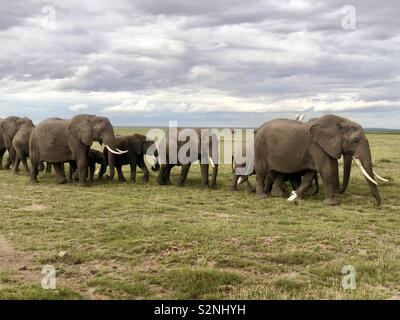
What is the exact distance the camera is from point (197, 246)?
9695mm

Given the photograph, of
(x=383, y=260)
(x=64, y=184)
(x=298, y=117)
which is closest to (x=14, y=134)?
(x=64, y=184)

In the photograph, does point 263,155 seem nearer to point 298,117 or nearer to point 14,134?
point 298,117

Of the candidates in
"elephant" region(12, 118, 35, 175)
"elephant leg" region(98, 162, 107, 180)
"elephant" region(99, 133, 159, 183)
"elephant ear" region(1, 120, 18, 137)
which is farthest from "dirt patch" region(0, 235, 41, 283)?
"elephant ear" region(1, 120, 18, 137)

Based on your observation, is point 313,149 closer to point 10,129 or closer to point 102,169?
point 102,169

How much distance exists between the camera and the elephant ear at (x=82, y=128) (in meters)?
18.7

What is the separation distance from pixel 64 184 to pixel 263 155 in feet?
25.8

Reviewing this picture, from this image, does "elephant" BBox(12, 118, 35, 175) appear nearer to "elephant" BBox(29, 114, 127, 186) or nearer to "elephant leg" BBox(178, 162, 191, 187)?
"elephant" BBox(29, 114, 127, 186)

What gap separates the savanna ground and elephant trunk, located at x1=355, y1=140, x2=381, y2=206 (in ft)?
1.36

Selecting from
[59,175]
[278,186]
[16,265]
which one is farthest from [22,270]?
[59,175]

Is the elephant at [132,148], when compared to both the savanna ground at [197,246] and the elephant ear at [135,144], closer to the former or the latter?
the elephant ear at [135,144]

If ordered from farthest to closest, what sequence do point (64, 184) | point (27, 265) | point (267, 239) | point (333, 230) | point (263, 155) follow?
point (64, 184) < point (263, 155) < point (333, 230) < point (267, 239) < point (27, 265)

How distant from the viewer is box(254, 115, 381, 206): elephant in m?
14.6

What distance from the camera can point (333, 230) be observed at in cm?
1110

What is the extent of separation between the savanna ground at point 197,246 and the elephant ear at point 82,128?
2.94 metres
